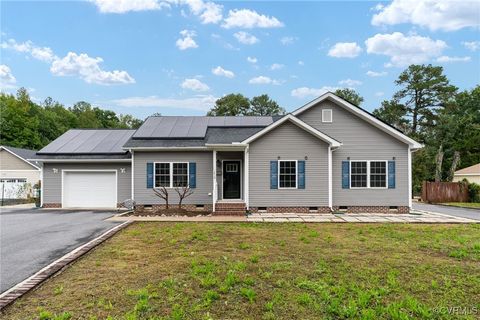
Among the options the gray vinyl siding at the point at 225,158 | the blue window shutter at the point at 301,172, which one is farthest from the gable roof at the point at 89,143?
the blue window shutter at the point at 301,172

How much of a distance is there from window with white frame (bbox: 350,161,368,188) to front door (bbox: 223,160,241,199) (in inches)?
209

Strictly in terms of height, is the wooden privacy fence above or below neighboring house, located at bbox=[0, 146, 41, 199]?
below

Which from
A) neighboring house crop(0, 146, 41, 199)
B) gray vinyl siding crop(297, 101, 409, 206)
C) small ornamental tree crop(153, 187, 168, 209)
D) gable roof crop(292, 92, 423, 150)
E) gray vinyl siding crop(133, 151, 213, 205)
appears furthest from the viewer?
neighboring house crop(0, 146, 41, 199)

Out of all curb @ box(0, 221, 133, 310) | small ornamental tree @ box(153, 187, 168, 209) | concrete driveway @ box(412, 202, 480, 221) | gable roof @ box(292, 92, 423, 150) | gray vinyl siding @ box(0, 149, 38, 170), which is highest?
gable roof @ box(292, 92, 423, 150)

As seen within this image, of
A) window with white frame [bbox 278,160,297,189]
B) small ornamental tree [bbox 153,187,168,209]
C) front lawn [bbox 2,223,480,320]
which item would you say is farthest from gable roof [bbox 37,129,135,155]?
front lawn [bbox 2,223,480,320]

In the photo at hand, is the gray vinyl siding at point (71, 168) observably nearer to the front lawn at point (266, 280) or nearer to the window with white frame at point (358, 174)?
the front lawn at point (266, 280)

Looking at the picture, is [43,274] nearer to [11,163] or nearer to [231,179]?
[231,179]

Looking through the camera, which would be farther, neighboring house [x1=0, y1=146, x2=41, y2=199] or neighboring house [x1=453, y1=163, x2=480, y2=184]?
neighboring house [x1=0, y1=146, x2=41, y2=199]

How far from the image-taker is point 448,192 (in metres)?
21.9

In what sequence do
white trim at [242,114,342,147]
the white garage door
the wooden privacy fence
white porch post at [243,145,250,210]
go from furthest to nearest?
1. the wooden privacy fence
2. the white garage door
3. white porch post at [243,145,250,210]
4. white trim at [242,114,342,147]

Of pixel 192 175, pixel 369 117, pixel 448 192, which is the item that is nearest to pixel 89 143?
pixel 192 175

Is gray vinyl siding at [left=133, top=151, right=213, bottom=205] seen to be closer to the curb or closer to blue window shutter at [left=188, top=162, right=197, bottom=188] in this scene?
blue window shutter at [left=188, top=162, right=197, bottom=188]

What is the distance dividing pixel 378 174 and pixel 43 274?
1336 cm

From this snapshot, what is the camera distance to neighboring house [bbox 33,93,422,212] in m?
13.7
